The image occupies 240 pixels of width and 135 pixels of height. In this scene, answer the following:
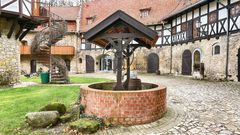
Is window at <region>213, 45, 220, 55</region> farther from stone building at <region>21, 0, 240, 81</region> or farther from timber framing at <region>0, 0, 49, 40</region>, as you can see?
timber framing at <region>0, 0, 49, 40</region>

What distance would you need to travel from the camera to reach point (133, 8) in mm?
24109

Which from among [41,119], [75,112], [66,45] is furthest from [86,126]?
[66,45]

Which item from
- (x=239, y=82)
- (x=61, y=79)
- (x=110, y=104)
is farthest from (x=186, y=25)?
(x=110, y=104)

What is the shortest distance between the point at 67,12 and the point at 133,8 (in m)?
9.33

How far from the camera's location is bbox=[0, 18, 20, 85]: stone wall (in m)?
→ 11.8

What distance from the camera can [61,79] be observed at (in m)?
14.0

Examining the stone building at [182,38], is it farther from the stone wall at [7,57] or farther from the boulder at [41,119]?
the stone wall at [7,57]

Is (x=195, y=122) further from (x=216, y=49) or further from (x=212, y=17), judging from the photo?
(x=212, y=17)

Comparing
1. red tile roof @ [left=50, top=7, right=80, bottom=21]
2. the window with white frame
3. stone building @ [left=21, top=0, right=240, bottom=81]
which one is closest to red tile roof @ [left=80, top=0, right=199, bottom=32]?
stone building @ [left=21, top=0, right=240, bottom=81]

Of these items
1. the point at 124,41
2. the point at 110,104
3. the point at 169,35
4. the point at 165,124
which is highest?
the point at 169,35

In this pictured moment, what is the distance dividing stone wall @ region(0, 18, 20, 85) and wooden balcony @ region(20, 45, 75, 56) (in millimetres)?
11506

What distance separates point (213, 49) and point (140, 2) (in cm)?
1250

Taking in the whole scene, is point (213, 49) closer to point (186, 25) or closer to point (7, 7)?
point (186, 25)

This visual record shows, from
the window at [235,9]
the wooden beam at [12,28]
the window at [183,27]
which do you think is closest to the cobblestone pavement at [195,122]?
the window at [235,9]
